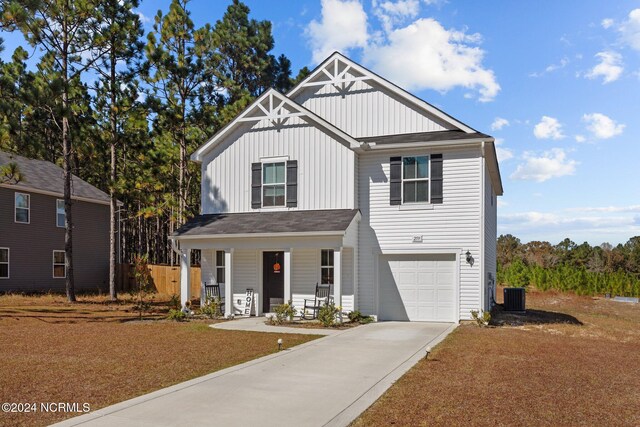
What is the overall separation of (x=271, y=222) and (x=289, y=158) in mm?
2271

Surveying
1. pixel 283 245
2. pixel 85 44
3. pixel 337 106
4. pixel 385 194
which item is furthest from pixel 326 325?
pixel 85 44

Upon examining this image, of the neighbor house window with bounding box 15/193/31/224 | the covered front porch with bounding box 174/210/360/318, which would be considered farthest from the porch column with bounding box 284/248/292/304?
the neighbor house window with bounding box 15/193/31/224

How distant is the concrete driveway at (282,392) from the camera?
6128 millimetres

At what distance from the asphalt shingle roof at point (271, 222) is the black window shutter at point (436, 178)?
2.43m

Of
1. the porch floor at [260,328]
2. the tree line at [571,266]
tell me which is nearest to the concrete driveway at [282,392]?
the porch floor at [260,328]

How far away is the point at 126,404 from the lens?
6.66 m

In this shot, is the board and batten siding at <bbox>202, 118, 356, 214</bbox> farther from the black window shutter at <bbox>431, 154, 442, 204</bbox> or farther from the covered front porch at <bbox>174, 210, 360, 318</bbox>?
the black window shutter at <bbox>431, 154, 442, 204</bbox>

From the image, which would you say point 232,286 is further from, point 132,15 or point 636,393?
point 132,15

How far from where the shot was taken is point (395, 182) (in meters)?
16.6

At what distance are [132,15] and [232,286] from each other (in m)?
13.6

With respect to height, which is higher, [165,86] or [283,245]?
[165,86]

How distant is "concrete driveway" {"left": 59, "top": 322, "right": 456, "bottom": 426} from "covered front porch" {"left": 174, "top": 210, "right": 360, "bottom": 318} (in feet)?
15.5

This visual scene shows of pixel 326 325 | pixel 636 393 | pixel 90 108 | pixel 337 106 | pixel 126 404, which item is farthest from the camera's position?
pixel 90 108

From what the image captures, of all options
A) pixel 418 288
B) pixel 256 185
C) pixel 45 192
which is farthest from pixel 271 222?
pixel 45 192
